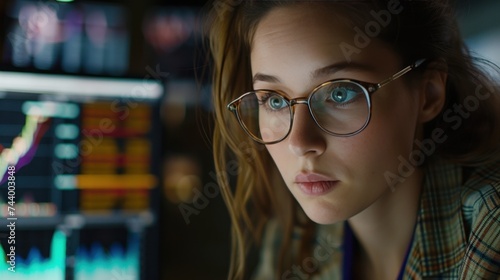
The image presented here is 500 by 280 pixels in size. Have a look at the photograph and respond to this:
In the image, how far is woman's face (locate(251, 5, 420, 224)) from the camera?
14.7 inches

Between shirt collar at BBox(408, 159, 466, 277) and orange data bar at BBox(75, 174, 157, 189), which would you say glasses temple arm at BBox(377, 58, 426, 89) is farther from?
orange data bar at BBox(75, 174, 157, 189)

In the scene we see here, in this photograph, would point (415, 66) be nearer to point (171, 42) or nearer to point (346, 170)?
point (346, 170)

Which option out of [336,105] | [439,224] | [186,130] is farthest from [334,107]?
[186,130]

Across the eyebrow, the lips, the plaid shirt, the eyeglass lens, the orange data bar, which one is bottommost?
the plaid shirt

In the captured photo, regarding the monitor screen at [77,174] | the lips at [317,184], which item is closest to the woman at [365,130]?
the lips at [317,184]

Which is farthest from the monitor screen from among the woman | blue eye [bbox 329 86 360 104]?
blue eye [bbox 329 86 360 104]

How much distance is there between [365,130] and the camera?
0.38 metres

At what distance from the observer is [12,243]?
1.41 ft

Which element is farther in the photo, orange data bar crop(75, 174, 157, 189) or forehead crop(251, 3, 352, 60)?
orange data bar crop(75, 174, 157, 189)

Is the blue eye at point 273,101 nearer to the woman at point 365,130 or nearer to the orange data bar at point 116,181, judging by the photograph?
the woman at point 365,130

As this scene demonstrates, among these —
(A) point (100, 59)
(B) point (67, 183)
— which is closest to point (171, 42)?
(A) point (100, 59)

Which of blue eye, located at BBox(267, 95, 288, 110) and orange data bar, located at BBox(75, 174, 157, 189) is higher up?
blue eye, located at BBox(267, 95, 288, 110)

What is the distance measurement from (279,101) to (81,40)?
19.7 inches

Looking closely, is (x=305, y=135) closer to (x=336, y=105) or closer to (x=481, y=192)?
(x=336, y=105)
